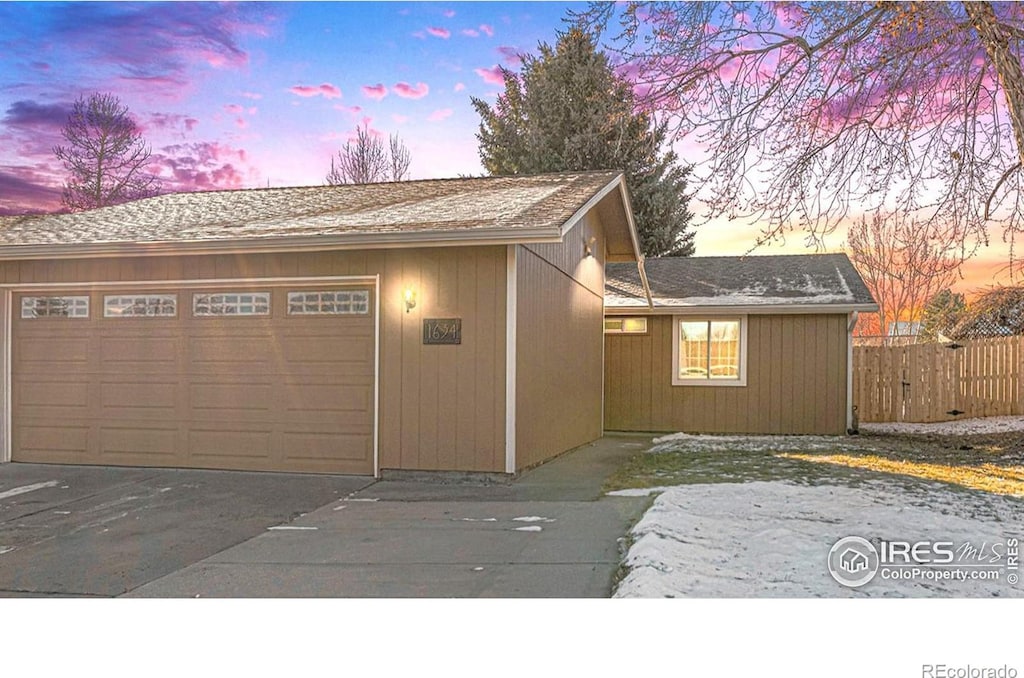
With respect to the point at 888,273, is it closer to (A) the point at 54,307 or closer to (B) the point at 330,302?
(B) the point at 330,302

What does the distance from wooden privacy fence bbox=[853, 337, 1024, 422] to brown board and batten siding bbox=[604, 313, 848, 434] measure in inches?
91.8

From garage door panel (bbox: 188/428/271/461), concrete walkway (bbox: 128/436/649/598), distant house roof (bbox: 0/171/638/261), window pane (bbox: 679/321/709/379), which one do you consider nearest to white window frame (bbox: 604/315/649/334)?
window pane (bbox: 679/321/709/379)

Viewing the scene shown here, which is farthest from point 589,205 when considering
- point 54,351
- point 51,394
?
point 51,394

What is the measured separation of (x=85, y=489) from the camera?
24.8ft

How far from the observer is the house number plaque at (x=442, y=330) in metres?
7.71

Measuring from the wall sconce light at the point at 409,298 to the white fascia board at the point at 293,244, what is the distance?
46cm

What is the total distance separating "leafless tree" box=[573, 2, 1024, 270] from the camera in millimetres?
7457

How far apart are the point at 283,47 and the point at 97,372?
415cm

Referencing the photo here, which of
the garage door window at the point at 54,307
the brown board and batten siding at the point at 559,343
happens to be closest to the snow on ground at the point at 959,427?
the brown board and batten siding at the point at 559,343

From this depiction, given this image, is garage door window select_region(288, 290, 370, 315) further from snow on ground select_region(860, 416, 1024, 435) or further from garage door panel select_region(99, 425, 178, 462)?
snow on ground select_region(860, 416, 1024, 435)

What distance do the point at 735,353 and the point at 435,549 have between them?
8584 mm

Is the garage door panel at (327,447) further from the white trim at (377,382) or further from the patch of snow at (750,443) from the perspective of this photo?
the patch of snow at (750,443)

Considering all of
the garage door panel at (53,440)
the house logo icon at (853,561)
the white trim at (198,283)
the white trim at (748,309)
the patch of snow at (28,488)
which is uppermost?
the white trim at (198,283)

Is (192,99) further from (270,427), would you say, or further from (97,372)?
(270,427)
